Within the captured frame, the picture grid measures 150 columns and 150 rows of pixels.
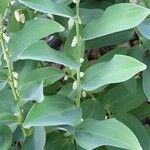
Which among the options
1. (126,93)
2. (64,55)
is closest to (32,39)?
(64,55)

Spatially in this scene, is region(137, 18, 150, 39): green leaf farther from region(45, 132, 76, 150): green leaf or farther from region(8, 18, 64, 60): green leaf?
region(45, 132, 76, 150): green leaf

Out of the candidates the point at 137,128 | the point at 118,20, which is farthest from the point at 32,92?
the point at 137,128

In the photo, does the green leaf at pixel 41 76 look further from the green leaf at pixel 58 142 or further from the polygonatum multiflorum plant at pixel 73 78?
the green leaf at pixel 58 142

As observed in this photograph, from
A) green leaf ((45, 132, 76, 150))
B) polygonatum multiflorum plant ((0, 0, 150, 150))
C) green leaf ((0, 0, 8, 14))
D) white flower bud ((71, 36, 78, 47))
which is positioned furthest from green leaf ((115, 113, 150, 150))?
green leaf ((0, 0, 8, 14))

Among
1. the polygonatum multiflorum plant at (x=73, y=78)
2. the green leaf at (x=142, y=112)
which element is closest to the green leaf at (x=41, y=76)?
the polygonatum multiflorum plant at (x=73, y=78)

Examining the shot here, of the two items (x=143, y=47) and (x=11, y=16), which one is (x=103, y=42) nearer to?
(x=143, y=47)

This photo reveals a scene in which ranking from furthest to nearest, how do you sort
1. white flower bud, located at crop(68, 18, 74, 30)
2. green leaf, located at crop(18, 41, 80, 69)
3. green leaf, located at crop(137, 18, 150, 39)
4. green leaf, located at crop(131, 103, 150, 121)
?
green leaf, located at crop(131, 103, 150, 121)
white flower bud, located at crop(68, 18, 74, 30)
green leaf, located at crop(137, 18, 150, 39)
green leaf, located at crop(18, 41, 80, 69)

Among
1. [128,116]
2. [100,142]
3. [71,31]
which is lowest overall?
[128,116]
